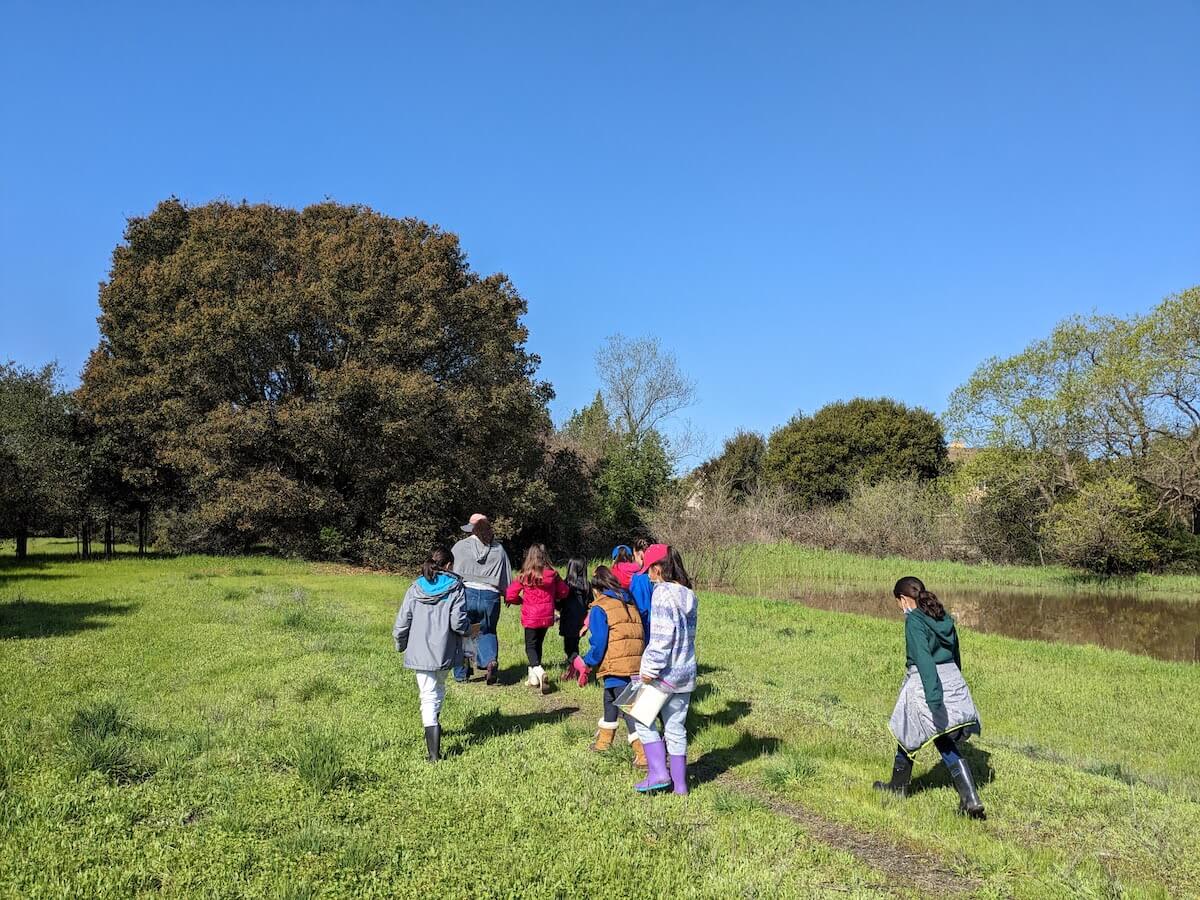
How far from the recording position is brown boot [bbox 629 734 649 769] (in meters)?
6.19

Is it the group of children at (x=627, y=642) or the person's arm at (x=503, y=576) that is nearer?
the group of children at (x=627, y=642)

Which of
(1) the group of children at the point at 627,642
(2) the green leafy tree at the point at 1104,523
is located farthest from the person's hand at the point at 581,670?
(2) the green leafy tree at the point at 1104,523

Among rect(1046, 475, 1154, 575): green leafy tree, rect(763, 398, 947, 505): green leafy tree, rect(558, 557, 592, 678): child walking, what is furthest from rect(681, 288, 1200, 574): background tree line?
rect(558, 557, 592, 678): child walking

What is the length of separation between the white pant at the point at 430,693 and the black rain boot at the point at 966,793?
13.1ft

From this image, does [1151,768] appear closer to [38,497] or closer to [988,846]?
[988,846]

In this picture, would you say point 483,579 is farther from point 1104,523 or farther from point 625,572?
point 1104,523

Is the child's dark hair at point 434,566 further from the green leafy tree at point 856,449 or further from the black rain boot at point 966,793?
the green leafy tree at point 856,449

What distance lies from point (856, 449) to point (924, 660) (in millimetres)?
45500

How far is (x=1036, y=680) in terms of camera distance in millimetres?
12406

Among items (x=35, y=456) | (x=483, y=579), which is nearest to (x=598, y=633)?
(x=483, y=579)

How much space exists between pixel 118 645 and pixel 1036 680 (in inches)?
538

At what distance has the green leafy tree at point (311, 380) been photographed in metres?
24.8

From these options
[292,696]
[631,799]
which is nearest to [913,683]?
[631,799]

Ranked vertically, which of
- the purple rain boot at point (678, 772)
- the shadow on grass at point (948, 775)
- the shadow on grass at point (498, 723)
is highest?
the purple rain boot at point (678, 772)
